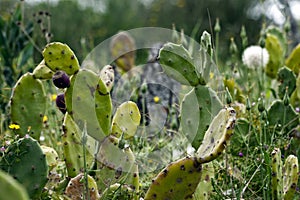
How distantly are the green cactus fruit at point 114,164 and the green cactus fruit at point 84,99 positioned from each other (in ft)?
0.12

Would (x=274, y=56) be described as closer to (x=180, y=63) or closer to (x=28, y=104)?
(x=180, y=63)

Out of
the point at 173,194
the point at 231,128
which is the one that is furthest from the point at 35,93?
the point at 231,128

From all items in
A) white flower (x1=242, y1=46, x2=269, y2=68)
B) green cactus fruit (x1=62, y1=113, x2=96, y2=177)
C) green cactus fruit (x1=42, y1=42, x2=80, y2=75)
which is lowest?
green cactus fruit (x1=62, y1=113, x2=96, y2=177)

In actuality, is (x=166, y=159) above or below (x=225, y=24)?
below

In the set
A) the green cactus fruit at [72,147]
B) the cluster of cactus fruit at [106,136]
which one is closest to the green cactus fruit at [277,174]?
the cluster of cactus fruit at [106,136]

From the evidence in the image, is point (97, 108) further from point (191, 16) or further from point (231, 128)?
point (191, 16)

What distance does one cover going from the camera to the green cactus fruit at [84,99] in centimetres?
144

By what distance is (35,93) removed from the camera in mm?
1626

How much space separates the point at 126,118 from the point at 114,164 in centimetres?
13

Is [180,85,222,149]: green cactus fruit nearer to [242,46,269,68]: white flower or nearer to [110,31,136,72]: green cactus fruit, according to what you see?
[242,46,269,68]: white flower

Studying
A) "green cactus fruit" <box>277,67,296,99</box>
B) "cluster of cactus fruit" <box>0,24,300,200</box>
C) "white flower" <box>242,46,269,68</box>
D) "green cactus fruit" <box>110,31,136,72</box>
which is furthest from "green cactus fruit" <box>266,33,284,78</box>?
"green cactus fruit" <box>110,31,136,72</box>

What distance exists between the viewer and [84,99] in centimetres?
144

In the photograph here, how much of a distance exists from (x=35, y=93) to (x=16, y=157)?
465mm

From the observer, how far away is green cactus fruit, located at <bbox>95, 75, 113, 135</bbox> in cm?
142
